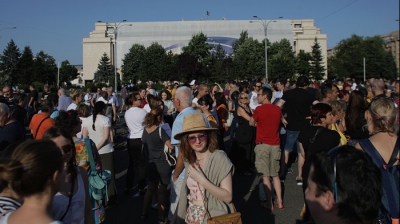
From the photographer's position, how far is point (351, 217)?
6.07 feet

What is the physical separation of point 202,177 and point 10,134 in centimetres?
340

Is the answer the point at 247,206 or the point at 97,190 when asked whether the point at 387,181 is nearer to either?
the point at 97,190

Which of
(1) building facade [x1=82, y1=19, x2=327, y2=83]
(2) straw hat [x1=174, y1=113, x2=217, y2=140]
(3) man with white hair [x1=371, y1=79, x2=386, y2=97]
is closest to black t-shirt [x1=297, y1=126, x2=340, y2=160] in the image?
(2) straw hat [x1=174, y1=113, x2=217, y2=140]

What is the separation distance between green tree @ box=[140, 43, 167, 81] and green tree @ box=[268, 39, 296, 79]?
21.0 m

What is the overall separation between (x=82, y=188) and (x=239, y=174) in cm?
661

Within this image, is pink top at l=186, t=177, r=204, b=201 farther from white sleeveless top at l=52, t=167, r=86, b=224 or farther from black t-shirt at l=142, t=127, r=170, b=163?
black t-shirt at l=142, t=127, r=170, b=163

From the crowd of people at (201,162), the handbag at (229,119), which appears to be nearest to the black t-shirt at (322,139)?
the crowd of people at (201,162)

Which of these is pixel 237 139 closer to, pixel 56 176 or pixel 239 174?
pixel 239 174

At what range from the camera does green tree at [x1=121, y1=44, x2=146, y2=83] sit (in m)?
83.3

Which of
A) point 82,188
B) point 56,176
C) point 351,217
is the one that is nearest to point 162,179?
point 82,188

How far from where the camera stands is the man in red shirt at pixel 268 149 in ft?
21.9

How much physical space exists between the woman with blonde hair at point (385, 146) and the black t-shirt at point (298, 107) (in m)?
4.82

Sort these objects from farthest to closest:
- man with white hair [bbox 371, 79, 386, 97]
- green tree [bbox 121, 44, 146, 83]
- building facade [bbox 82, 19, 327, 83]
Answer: building facade [bbox 82, 19, 327, 83]
green tree [bbox 121, 44, 146, 83]
man with white hair [bbox 371, 79, 386, 97]

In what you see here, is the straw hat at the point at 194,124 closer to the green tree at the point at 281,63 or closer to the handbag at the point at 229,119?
the handbag at the point at 229,119
